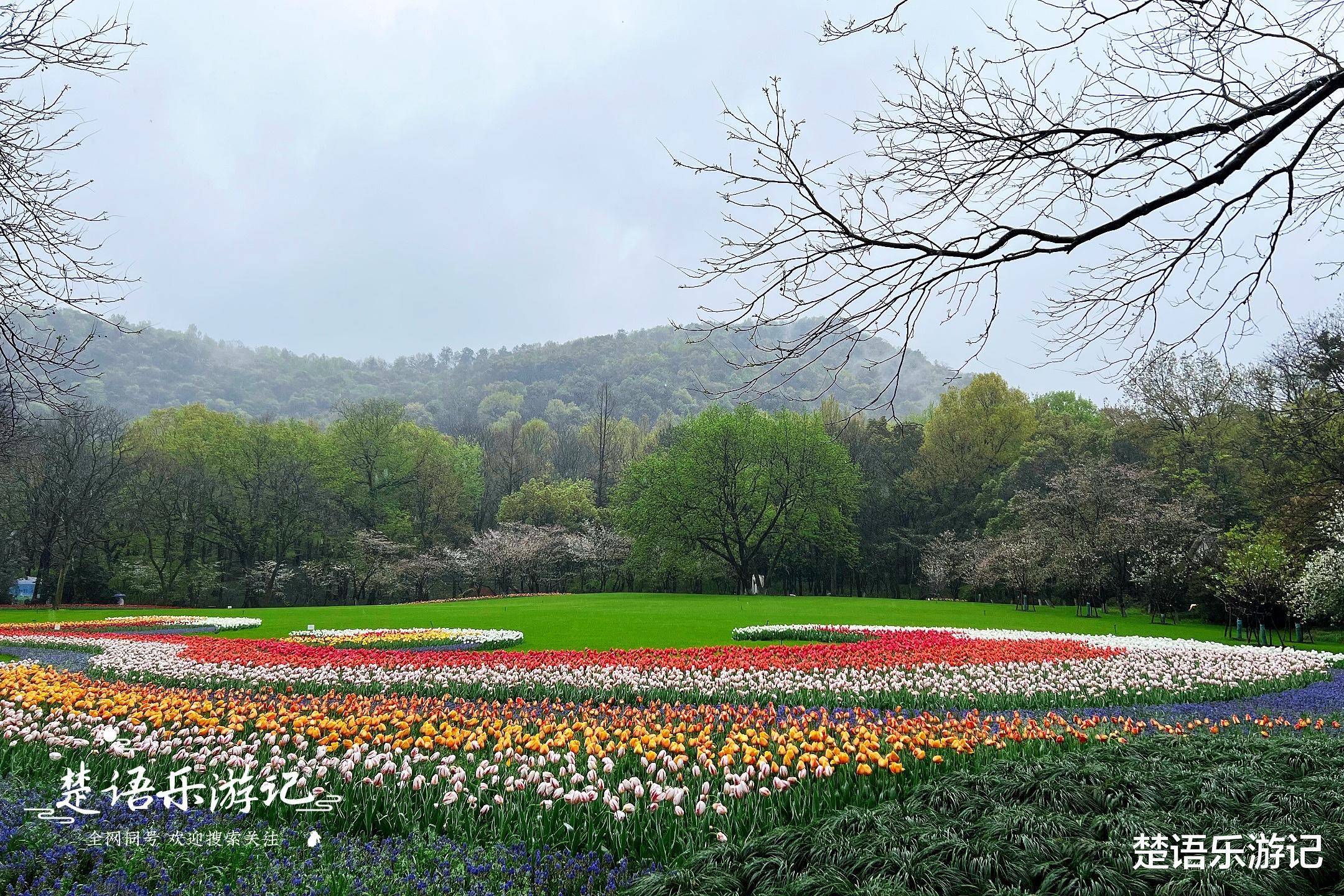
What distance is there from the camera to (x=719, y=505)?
45.0 m

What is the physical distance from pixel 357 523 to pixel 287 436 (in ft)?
26.8

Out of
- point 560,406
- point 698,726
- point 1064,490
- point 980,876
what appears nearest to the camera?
point 980,876

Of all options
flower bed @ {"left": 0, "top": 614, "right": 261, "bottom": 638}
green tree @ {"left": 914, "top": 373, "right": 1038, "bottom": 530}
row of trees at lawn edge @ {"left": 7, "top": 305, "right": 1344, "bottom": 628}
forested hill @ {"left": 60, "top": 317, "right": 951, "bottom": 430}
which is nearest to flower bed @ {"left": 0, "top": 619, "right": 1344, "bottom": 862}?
flower bed @ {"left": 0, "top": 614, "right": 261, "bottom": 638}

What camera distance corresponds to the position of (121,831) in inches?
165

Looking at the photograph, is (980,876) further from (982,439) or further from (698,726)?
(982,439)

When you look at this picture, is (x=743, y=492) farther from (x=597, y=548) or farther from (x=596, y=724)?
(x=596, y=724)

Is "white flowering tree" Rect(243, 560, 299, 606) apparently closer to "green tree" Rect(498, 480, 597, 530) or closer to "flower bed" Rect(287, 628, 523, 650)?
"green tree" Rect(498, 480, 597, 530)

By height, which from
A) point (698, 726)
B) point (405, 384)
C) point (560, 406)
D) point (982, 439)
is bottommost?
point (698, 726)

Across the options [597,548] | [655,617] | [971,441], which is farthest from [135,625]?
[971,441]

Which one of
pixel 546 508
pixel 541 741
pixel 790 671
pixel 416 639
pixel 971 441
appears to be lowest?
pixel 416 639

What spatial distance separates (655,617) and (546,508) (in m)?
31.6

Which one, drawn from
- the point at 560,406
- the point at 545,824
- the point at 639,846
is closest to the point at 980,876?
the point at 639,846

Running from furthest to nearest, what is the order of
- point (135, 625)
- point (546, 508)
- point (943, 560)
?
point (546, 508)
point (943, 560)
point (135, 625)

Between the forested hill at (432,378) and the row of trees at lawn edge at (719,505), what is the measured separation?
78.7 ft
